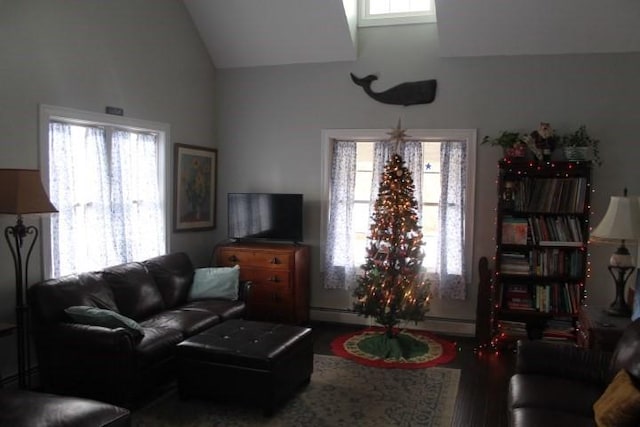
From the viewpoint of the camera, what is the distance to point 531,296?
5.09 metres

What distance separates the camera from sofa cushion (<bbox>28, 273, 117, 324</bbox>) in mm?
3713

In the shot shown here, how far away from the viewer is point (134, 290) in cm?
445

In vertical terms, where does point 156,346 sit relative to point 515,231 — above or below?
below

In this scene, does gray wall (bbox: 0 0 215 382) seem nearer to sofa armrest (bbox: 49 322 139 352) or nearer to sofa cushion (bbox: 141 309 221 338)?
sofa armrest (bbox: 49 322 139 352)

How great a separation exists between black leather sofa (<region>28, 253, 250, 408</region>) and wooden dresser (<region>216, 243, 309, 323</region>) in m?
1.19

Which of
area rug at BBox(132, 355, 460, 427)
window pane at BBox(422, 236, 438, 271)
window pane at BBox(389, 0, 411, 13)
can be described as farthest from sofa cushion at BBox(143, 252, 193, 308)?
window pane at BBox(389, 0, 411, 13)

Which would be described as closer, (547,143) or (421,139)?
(547,143)

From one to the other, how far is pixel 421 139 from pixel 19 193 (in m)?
3.76

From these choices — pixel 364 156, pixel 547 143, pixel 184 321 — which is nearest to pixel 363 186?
pixel 364 156

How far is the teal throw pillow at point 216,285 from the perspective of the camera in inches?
198

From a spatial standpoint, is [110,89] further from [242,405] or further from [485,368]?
[485,368]

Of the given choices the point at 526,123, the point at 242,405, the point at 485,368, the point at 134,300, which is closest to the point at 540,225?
the point at 526,123

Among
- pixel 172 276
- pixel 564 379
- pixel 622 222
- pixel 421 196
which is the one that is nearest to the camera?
pixel 564 379

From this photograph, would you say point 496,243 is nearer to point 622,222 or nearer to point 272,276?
point 622,222
